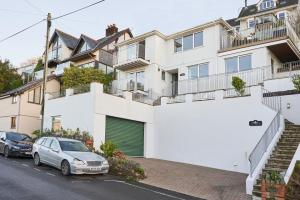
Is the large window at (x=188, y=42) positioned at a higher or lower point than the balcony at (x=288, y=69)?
higher

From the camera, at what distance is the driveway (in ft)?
41.8

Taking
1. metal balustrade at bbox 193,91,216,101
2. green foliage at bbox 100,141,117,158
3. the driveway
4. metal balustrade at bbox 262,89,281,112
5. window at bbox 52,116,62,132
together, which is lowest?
the driveway

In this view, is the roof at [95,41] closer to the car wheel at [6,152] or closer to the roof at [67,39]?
the roof at [67,39]

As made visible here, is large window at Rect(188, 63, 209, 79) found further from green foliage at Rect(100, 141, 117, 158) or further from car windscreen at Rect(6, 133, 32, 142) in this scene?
car windscreen at Rect(6, 133, 32, 142)

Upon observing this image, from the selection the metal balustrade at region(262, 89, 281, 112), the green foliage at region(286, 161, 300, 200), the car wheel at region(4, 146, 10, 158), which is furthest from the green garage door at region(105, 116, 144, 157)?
the green foliage at region(286, 161, 300, 200)

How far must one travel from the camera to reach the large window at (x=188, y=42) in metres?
26.9

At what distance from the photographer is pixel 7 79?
140 feet

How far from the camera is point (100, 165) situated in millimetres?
14320

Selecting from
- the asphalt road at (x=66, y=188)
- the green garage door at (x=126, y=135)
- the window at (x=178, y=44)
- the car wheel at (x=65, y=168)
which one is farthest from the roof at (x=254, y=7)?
the car wheel at (x=65, y=168)

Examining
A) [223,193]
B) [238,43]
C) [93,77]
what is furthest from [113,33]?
[223,193]

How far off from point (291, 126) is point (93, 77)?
62.0 ft

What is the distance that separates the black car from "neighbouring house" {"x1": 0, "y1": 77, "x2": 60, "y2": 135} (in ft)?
40.2

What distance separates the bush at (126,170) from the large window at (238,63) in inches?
489

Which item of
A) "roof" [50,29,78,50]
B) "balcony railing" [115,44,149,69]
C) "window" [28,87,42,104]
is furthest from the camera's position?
"roof" [50,29,78,50]
